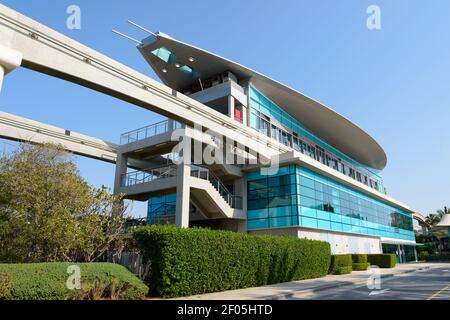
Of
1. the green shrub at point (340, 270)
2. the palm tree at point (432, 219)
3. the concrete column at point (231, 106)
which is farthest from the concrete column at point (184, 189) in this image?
the palm tree at point (432, 219)

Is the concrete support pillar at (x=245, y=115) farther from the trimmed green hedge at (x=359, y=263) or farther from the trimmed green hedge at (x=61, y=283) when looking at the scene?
the trimmed green hedge at (x=61, y=283)

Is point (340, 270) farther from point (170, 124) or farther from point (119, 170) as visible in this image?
point (119, 170)

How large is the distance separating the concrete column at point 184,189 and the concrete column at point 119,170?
20.0ft

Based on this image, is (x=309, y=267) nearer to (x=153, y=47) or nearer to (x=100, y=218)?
(x=100, y=218)

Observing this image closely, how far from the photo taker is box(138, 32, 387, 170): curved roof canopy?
3027 centimetres

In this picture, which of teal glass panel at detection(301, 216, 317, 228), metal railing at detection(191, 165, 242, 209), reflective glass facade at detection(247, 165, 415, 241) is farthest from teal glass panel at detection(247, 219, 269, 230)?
teal glass panel at detection(301, 216, 317, 228)

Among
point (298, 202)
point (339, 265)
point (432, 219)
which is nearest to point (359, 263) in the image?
point (339, 265)

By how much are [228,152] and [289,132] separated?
40.7 feet

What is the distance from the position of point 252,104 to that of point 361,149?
943 inches

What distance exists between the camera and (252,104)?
105 ft

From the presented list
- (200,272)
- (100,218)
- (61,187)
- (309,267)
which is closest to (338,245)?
(309,267)

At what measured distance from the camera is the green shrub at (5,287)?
8.91 meters

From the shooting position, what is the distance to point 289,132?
37.2 meters

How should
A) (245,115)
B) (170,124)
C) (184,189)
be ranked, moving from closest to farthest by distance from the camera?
(184,189) < (170,124) < (245,115)
